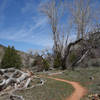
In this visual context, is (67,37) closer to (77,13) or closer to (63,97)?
(77,13)

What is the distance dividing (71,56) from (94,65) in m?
8.52

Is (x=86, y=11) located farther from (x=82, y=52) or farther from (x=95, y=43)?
(x=82, y=52)

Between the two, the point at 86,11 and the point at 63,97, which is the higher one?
the point at 86,11

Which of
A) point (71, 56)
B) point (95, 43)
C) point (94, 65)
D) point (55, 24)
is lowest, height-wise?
point (94, 65)

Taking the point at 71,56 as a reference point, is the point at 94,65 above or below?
below

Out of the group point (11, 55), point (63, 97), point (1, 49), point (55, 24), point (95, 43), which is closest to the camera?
point (63, 97)

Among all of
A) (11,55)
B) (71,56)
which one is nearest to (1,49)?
(11,55)

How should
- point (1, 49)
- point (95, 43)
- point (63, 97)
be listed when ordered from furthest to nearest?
point (1, 49)
point (95, 43)
point (63, 97)

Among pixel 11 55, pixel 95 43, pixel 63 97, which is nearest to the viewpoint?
pixel 63 97

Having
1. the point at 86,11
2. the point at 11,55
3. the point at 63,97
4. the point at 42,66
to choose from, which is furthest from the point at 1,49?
the point at 63,97

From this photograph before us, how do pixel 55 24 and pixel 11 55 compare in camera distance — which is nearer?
pixel 55 24

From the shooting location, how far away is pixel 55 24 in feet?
77.7

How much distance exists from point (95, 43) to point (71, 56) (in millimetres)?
9036

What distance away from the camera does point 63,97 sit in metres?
8.02
